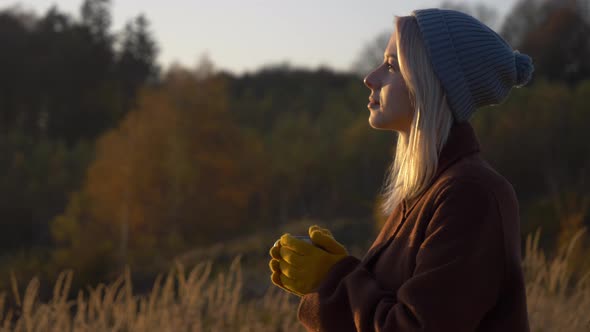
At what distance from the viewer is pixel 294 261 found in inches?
77.4

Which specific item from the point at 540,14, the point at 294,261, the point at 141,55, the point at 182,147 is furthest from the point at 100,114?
the point at 294,261

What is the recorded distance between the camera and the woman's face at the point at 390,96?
6.46 feet

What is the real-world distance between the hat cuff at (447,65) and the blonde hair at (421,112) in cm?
2

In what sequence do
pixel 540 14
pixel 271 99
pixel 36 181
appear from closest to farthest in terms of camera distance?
pixel 36 181 < pixel 540 14 < pixel 271 99

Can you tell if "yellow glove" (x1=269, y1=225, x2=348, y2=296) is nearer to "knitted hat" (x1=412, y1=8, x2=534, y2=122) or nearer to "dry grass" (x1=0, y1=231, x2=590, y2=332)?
"knitted hat" (x1=412, y1=8, x2=534, y2=122)

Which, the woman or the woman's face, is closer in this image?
the woman

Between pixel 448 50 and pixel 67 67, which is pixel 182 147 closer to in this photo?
pixel 67 67

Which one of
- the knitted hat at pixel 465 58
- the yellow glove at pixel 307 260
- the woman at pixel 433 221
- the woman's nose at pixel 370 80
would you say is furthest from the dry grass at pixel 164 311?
the knitted hat at pixel 465 58

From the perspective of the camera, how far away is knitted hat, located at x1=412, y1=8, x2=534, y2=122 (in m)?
1.91

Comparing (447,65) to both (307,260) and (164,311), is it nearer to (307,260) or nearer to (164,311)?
(307,260)

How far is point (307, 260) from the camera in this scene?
1.95 metres

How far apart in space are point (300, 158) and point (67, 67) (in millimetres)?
17710

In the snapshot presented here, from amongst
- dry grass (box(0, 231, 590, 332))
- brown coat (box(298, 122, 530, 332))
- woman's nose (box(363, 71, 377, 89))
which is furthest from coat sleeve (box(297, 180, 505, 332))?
dry grass (box(0, 231, 590, 332))

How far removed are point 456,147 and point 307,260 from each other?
1.44ft
